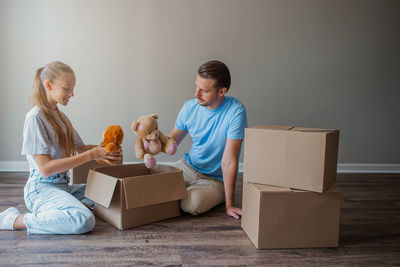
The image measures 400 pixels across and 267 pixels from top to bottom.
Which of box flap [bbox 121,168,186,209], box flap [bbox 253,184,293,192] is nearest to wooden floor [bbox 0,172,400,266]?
box flap [bbox 121,168,186,209]

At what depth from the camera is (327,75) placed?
3012mm

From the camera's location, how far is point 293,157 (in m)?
1.40

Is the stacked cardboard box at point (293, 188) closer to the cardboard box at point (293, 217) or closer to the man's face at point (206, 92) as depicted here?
the cardboard box at point (293, 217)

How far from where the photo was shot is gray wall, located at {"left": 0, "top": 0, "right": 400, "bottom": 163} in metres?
2.74

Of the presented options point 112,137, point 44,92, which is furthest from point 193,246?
point 44,92

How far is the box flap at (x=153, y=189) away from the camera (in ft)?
5.11

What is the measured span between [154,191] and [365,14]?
2471 mm

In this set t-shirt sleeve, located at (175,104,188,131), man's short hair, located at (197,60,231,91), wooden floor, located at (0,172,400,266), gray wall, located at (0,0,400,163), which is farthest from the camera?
gray wall, located at (0,0,400,163)

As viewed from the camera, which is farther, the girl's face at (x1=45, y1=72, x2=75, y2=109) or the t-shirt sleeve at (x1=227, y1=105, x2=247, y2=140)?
the t-shirt sleeve at (x1=227, y1=105, x2=247, y2=140)

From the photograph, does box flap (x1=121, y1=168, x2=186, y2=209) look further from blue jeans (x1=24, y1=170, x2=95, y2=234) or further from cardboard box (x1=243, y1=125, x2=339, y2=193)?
cardboard box (x1=243, y1=125, x2=339, y2=193)

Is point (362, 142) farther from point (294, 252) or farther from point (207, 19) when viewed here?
point (294, 252)

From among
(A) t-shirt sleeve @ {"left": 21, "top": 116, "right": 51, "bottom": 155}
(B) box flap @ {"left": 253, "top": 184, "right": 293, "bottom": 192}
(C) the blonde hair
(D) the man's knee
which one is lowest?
(D) the man's knee

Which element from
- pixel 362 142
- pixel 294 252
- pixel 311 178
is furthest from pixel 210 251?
pixel 362 142

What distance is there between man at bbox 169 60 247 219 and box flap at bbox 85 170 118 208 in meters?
0.44
